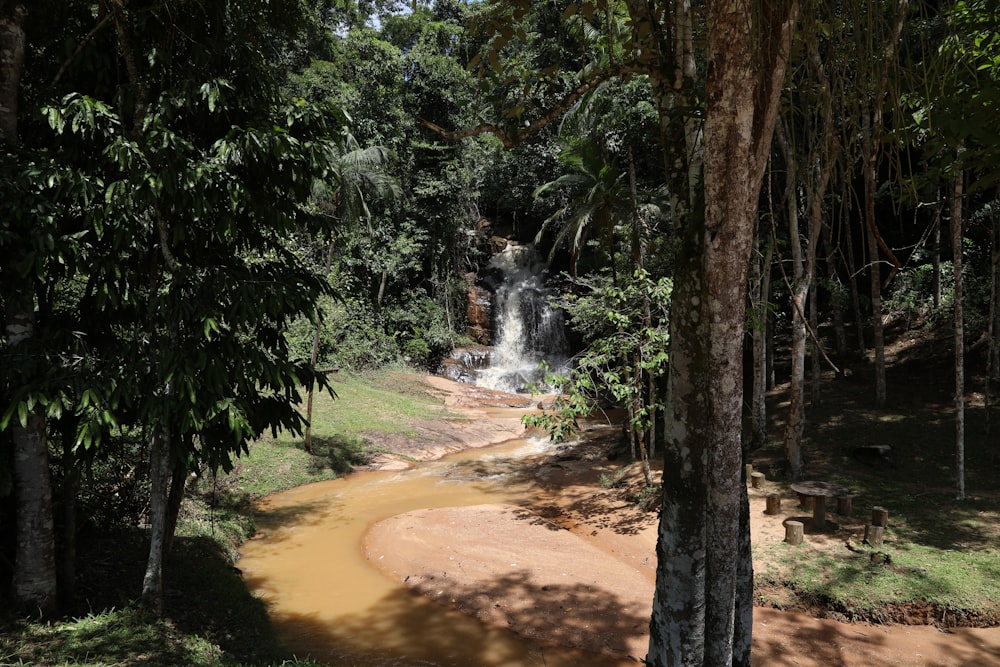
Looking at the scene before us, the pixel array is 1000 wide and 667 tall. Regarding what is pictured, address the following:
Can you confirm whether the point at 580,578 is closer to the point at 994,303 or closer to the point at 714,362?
the point at 714,362

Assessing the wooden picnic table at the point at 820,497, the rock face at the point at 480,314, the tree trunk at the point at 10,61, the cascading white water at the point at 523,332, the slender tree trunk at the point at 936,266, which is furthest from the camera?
the rock face at the point at 480,314

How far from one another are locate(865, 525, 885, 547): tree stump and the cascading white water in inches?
684

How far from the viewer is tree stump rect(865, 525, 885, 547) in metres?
7.30

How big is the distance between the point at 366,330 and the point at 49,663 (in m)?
21.5

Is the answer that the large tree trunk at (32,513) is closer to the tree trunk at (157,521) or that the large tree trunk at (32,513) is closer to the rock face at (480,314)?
the tree trunk at (157,521)

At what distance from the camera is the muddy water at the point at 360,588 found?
6.22m

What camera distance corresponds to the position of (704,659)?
3219 mm

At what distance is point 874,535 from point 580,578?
3710mm

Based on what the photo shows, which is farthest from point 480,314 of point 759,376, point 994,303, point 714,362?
point 714,362

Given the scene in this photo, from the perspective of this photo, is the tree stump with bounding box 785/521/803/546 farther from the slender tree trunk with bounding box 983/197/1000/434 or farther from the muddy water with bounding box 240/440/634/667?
the slender tree trunk with bounding box 983/197/1000/434

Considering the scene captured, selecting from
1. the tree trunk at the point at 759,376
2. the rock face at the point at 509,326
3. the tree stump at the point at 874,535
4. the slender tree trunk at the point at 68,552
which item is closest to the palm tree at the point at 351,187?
the slender tree trunk at the point at 68,552

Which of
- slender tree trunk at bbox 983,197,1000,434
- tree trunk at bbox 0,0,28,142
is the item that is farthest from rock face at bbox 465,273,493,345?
tree trunk at bbox 0,0,28,142

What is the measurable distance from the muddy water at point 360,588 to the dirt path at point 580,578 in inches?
11.6

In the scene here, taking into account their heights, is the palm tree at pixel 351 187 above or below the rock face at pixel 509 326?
above
